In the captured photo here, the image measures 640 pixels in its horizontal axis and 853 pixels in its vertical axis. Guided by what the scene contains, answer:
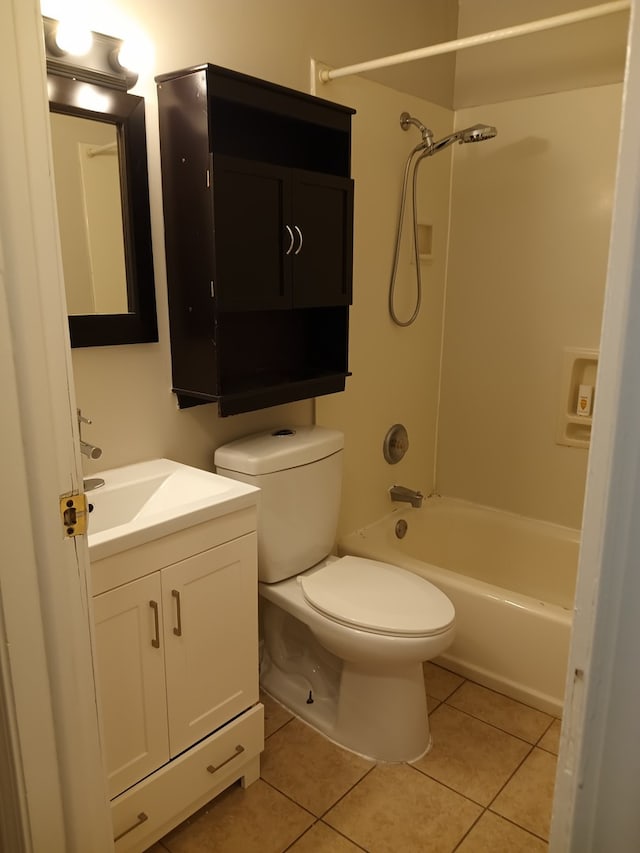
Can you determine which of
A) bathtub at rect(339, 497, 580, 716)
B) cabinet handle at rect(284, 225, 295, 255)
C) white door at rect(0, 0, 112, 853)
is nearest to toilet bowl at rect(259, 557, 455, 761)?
bathtub at rect(339, 497, 580, 716)

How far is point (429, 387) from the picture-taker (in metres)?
2.88

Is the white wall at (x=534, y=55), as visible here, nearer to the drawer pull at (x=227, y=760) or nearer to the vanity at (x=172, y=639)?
the vanity at (x=172, y=639)

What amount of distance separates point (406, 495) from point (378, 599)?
887 mm

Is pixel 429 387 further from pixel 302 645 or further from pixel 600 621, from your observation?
pixel 600 621

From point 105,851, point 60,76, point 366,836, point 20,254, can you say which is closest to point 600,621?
point 20,254

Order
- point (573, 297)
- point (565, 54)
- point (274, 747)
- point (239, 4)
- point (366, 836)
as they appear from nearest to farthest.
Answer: point (366, 836), point (239, 4), point (274, 747), point (565, 54), point (573, 297)

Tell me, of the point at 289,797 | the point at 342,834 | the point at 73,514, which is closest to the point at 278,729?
the point at 289,797

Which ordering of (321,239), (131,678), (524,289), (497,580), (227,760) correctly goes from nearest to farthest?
(131,678), (227,760), (321,239), (524,289), (497,580)

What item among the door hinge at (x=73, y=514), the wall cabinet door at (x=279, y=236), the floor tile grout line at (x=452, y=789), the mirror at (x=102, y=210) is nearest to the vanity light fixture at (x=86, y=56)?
the mirror at (x=102, y=210)

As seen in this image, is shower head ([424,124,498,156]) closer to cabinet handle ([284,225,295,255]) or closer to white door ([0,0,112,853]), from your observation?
cabinet handle ([284,225,295,255])

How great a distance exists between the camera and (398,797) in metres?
1.75

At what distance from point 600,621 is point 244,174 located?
1.47 metres

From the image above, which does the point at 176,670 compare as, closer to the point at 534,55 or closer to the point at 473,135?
the point at 473,135

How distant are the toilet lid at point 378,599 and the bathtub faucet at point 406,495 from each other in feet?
2.15
